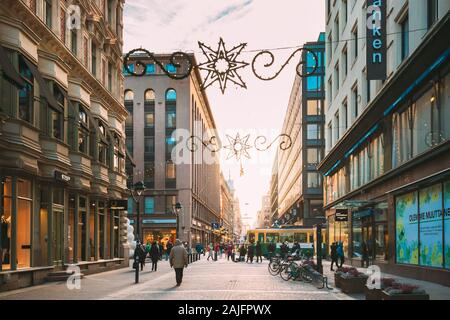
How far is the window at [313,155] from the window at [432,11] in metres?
56.2

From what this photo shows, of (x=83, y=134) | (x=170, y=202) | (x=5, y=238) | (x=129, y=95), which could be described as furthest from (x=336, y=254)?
(x=129, y=95)

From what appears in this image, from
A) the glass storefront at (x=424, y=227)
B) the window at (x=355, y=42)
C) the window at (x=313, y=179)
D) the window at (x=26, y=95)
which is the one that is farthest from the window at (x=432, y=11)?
the window at (x=313, y=179)

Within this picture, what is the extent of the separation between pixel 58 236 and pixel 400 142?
612 inches

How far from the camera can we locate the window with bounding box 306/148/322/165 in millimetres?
80188

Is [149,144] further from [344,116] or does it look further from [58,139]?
[58,139]

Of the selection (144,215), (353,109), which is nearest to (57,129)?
(353,109)

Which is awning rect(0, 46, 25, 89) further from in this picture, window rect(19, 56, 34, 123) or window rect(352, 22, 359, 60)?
window rect(352, 22, 359, 60)

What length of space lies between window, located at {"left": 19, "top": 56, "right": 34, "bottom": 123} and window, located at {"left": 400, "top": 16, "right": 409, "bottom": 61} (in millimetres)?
15450

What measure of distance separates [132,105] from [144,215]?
1370cm

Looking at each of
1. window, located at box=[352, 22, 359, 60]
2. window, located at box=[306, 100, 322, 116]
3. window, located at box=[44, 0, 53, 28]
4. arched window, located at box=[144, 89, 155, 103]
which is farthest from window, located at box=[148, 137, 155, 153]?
window, located at box=[44, 0, 53, 28]

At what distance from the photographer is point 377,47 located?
28938mm

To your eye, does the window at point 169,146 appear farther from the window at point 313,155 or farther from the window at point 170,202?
the window at point 313,155
